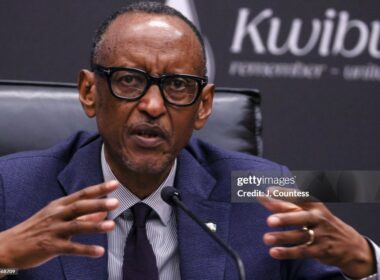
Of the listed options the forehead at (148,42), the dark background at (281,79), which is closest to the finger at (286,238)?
the forehead at (148,42)

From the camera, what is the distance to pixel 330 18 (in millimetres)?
2451

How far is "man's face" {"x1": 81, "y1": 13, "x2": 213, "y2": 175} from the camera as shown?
1419 millimetres

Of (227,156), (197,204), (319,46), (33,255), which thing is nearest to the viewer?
(33,255)

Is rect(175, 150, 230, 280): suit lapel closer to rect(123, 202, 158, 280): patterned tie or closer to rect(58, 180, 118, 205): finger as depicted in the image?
rect(123, 202, 158, 280): patterned tie

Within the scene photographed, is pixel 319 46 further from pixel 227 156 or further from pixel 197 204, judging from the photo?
pixel 197 204

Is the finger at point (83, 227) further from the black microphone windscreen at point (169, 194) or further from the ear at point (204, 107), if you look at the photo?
the ear at point (204, 107)

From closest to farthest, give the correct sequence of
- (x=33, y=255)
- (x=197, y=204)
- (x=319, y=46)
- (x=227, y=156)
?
1. (x=33, y=255)
2. (x=197, y=204)
3. (x=227, y=156)
4. (x=319, y=46)

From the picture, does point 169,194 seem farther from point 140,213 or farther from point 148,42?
point 148,42

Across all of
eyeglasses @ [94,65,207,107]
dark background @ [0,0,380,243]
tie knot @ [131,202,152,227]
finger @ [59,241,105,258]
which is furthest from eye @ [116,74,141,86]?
dark background @ [0,0,380,243]

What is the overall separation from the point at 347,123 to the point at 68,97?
1148mm

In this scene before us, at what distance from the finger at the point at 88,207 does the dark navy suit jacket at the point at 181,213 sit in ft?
0.79

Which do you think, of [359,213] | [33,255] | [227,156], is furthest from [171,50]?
[359,213]

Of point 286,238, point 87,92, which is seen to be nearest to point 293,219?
point 286,238

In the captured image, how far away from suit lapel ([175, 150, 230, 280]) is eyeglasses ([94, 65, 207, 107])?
21 centimetres
